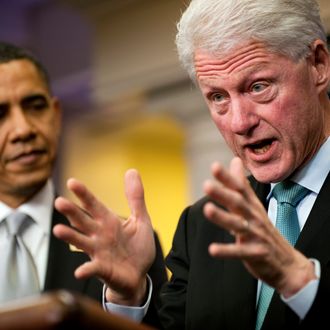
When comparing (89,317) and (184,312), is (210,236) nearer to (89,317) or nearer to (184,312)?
(184,312)

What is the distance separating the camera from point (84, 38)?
4.99 meters

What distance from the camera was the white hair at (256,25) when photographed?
138 centimetres

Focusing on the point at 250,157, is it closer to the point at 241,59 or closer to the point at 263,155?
the point at 263,155

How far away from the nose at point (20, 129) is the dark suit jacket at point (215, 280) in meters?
0.60

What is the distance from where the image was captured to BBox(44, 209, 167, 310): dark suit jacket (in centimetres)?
185

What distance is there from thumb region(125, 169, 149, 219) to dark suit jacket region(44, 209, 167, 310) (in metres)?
0.53

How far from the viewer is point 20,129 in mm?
1996

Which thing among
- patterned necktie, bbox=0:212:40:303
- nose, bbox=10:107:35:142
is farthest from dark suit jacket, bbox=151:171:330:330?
nose, bbox=10:107:35:142

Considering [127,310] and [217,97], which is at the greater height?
[217,97]

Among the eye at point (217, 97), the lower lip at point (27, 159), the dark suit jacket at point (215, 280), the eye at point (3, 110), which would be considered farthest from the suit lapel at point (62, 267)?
the eye at point (217, 97)

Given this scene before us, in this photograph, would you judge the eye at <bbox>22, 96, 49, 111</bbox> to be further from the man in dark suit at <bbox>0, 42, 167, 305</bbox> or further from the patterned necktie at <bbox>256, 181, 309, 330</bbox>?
the patterned necktie at <bbox>256, 181, 309, 330</bbox>

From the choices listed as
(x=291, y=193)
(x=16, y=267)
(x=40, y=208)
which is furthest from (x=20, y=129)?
(x=291, y=193)

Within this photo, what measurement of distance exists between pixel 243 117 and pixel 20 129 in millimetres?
791

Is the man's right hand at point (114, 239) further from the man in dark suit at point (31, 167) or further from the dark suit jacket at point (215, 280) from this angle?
the man in dark suit at point (31, 167)
